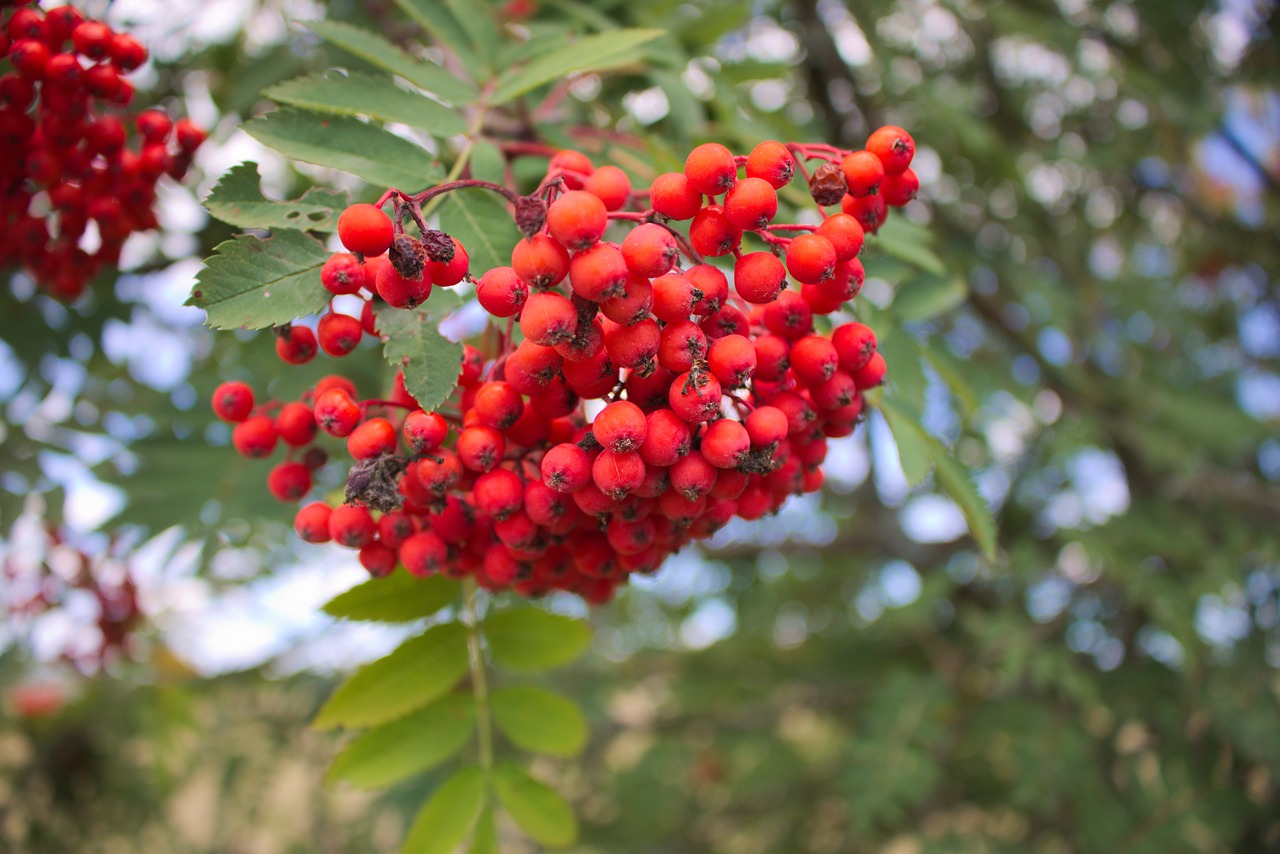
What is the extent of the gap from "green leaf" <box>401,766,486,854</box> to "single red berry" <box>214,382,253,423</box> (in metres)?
0.80

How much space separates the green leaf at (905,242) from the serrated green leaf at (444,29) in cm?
71

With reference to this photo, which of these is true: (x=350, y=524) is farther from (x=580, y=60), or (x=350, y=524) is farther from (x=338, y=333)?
(x=580, y=60)

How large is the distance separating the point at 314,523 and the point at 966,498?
38.1 inches

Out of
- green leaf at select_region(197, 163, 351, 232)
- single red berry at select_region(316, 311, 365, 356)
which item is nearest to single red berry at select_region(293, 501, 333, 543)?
single red berry at select_region(316, 311, 365, 356)

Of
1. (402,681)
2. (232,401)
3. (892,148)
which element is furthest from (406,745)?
(892,148)

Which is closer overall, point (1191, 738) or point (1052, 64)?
point (1191, 738)

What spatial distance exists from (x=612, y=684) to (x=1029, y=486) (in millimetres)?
1975

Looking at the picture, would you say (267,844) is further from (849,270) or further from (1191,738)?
(849,270)

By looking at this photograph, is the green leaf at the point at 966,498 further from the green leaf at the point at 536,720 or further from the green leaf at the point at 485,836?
the green leaf at the point at 485,836

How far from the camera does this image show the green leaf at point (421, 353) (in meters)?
0.95

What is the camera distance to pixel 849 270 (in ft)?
3.49

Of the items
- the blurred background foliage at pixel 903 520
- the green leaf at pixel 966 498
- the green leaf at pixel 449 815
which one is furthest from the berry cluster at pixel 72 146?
the green leaf at pixel 966 498

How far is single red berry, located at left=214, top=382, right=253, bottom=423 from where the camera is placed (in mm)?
1206

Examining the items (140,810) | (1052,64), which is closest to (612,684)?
(140,810)
